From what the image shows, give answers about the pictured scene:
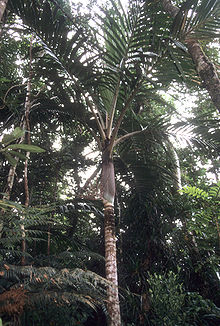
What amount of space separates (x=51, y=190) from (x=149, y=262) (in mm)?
2365

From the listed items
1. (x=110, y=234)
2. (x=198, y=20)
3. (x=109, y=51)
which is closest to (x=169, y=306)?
(x=110, y=234)

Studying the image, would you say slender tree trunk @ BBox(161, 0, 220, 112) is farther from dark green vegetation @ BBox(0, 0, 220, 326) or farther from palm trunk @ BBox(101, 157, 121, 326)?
palm trunk @ BBox(101, 157, 121, 326)

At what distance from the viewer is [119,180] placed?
4.84 metres

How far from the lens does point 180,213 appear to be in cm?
418

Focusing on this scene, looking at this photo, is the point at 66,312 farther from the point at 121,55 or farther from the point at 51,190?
the point at 121,55

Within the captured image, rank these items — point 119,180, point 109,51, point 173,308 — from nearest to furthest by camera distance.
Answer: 1. point 173,308
2. point 109,51
3. point 119,180

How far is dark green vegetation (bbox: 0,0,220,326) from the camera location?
2.30m

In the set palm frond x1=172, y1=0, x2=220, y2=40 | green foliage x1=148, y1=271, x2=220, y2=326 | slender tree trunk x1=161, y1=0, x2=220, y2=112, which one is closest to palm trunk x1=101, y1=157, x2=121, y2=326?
green foliage x1=148, y1=271, x2=220, y2=326

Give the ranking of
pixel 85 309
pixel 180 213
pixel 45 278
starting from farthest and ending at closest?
pixel 180 213 → pixel 85 309 → pixel 45 278

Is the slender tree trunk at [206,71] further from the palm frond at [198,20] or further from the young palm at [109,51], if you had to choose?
the young palm at [109,51]

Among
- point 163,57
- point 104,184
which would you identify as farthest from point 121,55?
point 104,184

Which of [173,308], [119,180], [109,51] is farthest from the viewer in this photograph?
[119,180]

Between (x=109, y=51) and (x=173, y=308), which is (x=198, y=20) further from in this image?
(x=173, y=308)

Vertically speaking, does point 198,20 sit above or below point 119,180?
above
